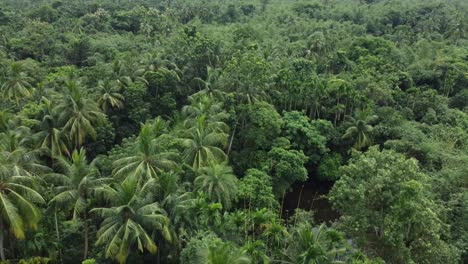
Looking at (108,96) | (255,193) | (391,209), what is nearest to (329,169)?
(255,193)

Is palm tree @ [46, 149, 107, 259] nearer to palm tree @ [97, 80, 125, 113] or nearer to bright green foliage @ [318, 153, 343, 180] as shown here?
palm tree @ [97, 80, 125, 113]

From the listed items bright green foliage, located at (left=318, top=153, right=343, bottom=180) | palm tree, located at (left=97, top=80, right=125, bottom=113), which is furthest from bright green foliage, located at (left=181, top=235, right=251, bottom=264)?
palm tree, located at (left=97, top=80, right=125, bottom=113)

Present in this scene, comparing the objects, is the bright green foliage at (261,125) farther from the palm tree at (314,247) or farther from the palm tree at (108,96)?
the palm tree at (314,247)

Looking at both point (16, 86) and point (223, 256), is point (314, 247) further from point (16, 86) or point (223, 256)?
point (16, 86)

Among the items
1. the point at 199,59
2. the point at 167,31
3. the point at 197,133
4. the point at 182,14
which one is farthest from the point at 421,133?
the point at 182,14

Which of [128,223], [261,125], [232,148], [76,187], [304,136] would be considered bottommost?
[232,148]

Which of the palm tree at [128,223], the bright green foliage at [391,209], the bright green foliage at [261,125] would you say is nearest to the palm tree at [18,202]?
the palm tree at [128,223]

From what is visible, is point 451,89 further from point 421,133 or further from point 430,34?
point 430,34
